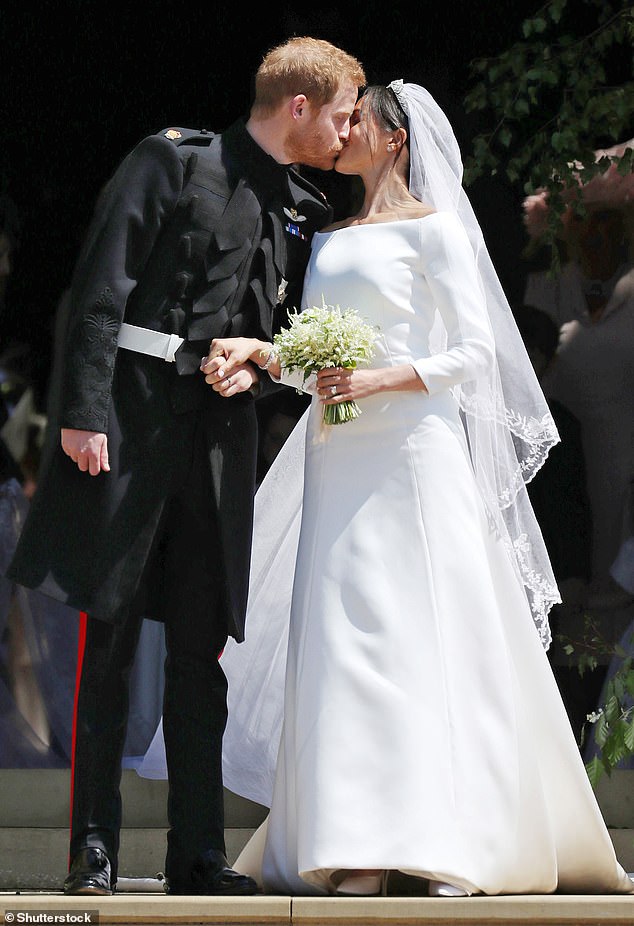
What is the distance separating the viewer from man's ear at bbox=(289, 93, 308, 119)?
3.24m

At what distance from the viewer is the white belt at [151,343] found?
10.00 ft

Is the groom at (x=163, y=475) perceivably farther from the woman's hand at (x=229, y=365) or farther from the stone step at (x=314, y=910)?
the stone step at (x=314, y=910)

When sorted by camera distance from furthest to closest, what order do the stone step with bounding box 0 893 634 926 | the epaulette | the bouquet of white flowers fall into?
1. the epaulette
2. the bouquet of white flowers
3. the stone step with bounding box 0 893 634 926

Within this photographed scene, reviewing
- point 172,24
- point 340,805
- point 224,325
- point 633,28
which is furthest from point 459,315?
point 172,24

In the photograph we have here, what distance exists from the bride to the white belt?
10 centimetres

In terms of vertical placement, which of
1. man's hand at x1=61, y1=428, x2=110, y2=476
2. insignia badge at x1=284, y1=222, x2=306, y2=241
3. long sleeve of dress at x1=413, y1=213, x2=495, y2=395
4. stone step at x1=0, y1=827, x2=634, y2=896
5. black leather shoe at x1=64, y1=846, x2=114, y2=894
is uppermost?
insignia badge at x1=284, y1=222, x2=306, y2=241

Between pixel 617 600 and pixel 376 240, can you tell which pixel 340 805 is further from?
pixel 617 600

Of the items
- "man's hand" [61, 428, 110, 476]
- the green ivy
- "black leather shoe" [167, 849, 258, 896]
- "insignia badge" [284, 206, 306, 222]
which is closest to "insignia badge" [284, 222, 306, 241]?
"insignia badge" [284, 206, 306, 222]

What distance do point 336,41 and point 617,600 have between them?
2.47 m

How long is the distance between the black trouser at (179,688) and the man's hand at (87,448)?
19cm

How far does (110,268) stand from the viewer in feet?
9.89

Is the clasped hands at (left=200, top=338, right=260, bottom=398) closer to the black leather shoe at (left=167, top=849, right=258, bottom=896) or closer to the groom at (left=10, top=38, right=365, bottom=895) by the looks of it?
the groom at (left=10, top=38, right=365, bottom=895)

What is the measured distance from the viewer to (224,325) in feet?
10.2

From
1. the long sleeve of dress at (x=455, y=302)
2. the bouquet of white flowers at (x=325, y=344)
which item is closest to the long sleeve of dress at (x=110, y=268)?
the bouquet of white flowers at (x=325, y=344)
